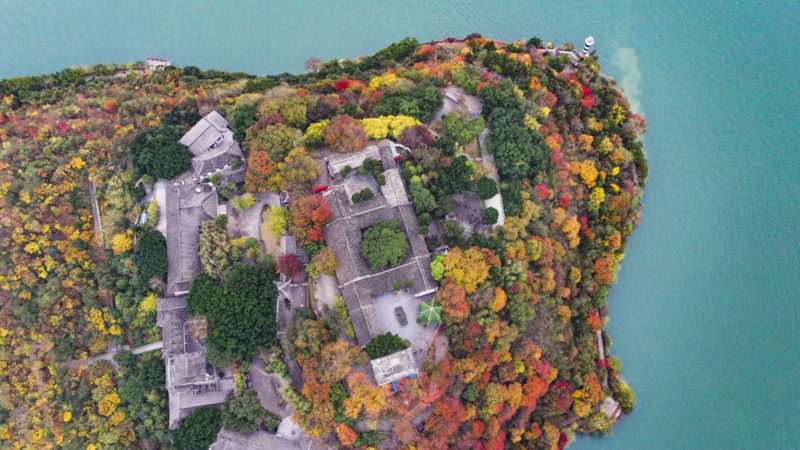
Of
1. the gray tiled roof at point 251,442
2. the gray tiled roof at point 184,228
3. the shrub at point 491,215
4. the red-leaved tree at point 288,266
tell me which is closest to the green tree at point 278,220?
the red-leaved tree at point 288,266

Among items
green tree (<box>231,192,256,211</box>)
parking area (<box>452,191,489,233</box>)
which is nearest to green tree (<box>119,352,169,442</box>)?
green tree (<box>231,192,256,211</box>)

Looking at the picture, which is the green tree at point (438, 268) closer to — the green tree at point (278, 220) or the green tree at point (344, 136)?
the green tree at point (344, 136)

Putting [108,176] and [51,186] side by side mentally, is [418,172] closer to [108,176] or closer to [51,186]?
[108,176]

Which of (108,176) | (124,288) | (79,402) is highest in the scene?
(108,176)

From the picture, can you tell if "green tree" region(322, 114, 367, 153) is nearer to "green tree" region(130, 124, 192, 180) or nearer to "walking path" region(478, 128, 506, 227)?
"walking path" region(478, 128, 506, 227)

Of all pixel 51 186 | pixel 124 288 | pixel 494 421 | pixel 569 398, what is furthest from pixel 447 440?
pixel 51 186

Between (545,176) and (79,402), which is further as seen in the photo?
(545,176)

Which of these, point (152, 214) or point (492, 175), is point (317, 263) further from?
point (492, 175)
